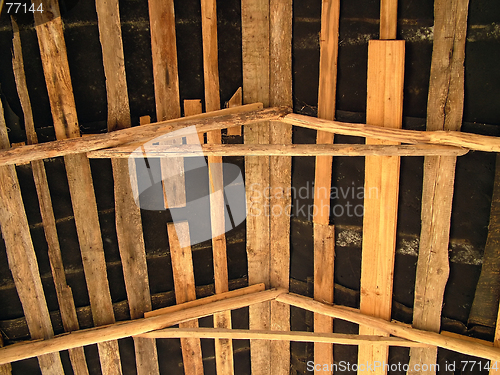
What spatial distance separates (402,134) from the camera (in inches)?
115

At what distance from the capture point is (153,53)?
10.4ft

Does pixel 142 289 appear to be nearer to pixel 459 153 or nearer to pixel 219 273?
pixel 219 273

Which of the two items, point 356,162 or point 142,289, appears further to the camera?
point 142,289

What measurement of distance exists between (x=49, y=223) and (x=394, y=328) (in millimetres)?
3469

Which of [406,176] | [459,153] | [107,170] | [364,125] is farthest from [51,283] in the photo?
[459,153]

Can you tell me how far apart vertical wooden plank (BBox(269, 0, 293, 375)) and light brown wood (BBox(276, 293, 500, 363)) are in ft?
0.82

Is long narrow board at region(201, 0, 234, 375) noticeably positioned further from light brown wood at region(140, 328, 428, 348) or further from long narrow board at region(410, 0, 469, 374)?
long narrow board at region(410, 0, 469, 374)

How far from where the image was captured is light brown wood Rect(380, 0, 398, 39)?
9.31 feet

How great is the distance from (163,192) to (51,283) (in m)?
1.45

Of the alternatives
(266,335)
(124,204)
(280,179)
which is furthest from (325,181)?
(124,204)

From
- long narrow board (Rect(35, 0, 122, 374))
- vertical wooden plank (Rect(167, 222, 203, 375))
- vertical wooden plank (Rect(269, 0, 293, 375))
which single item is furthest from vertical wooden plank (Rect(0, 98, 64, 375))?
vertical wooden plank (Rect(269, 0, 293, 375))

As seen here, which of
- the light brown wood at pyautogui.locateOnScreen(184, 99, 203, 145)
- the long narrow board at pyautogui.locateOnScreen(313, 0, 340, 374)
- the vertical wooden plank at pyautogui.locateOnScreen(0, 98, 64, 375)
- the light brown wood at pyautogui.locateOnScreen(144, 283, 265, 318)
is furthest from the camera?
the light brown wood at pyautogui.locateOnScreen(144, 283, 265, 318)

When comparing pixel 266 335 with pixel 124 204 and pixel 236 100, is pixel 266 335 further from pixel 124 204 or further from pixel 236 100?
pixel 236 100

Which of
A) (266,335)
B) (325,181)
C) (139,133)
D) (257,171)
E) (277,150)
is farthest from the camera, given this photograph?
(266,335)
